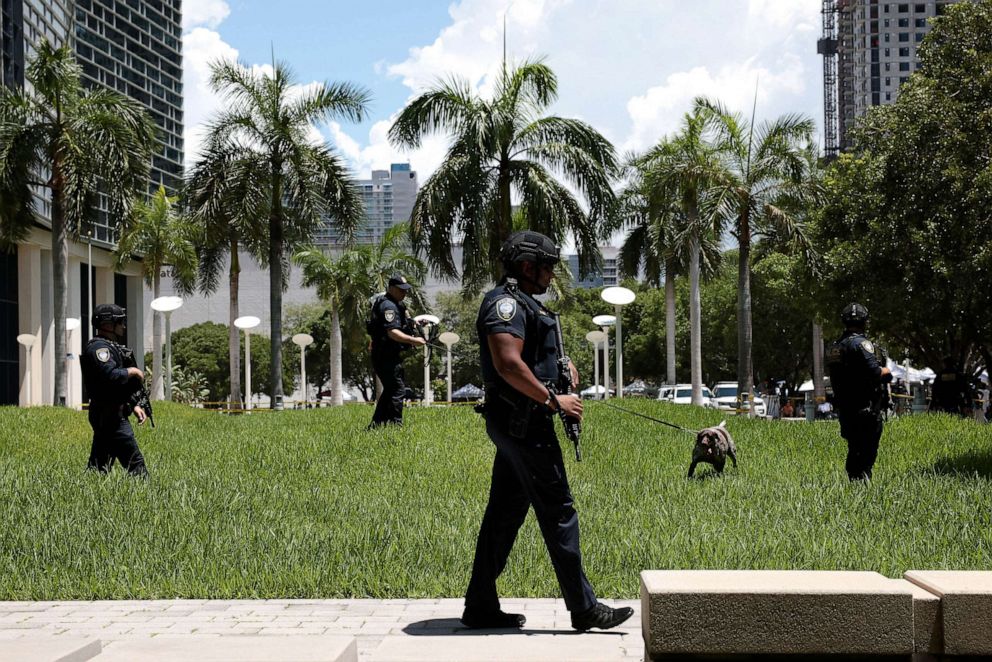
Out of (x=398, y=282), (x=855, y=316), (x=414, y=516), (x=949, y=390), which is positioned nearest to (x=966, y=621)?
(x=414, y=516)

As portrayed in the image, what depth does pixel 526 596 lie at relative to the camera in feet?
21.2

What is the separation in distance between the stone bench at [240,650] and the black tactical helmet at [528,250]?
196 centimetres

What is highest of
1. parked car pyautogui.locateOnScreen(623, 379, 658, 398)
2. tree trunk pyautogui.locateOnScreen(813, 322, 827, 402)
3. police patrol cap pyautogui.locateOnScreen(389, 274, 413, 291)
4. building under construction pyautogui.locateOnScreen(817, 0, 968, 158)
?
building under construction pyautogui.locateOnScreen(817, 0, 968, 158)

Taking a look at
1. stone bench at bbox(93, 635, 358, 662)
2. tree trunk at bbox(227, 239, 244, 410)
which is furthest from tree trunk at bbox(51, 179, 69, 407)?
stone bench at bbox(93, 635, 358, 662)

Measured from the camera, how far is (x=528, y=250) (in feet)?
18.0

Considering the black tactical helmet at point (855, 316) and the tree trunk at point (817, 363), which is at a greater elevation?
the black tactical helmet at point (855, 316)

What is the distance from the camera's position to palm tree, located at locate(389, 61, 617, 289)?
27.3 metres

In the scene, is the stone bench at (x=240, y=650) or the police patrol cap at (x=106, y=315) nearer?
the stone bench at (x=240, y=650)

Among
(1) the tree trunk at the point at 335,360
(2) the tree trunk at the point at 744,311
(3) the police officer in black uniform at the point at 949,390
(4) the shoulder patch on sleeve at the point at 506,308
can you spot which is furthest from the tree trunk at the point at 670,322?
(4) the shoulder patch on sleeve at the point at 506,308

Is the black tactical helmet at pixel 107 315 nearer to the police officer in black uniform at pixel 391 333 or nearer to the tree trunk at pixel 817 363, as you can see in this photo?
the police officer in black uniform at pixel 391 333

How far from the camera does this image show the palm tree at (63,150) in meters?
30.7

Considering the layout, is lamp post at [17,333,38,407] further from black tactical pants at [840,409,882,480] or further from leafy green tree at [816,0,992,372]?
black tactical pants at [840,409,882,480]

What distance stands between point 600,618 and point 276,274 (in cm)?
2987

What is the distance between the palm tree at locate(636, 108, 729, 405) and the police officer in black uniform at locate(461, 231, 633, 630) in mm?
27524
